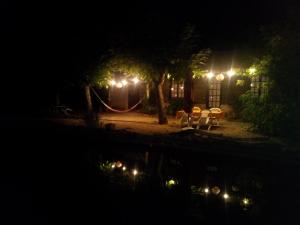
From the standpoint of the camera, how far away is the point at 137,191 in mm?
7961

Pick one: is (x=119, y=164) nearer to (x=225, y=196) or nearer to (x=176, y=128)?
(x=225, y=196)

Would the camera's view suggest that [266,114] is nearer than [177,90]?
Yes

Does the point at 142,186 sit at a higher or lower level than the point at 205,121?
lower

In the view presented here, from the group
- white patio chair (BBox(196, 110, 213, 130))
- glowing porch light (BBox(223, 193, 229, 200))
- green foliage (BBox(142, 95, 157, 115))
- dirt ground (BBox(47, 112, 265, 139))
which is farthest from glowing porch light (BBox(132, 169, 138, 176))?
green foliage (BBox(142, 95, 157, 115))

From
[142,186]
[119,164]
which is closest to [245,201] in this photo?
[142,186]

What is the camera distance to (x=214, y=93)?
862 inches

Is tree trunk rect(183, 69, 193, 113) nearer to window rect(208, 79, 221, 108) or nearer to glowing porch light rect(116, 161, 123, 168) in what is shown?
window rect(208, 79, 221, 108)

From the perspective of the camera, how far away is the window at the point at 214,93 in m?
21.8

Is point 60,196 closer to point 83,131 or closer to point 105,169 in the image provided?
point 105,169

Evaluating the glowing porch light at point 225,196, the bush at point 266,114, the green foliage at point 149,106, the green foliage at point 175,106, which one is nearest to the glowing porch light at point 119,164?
the glowing porch light at point 225,196

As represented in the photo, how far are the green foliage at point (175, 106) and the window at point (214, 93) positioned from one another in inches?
→ 72.0

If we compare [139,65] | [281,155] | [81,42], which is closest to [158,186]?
[281,155]

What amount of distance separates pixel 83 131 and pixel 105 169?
18.4 ft

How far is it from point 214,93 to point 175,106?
8.49ft
